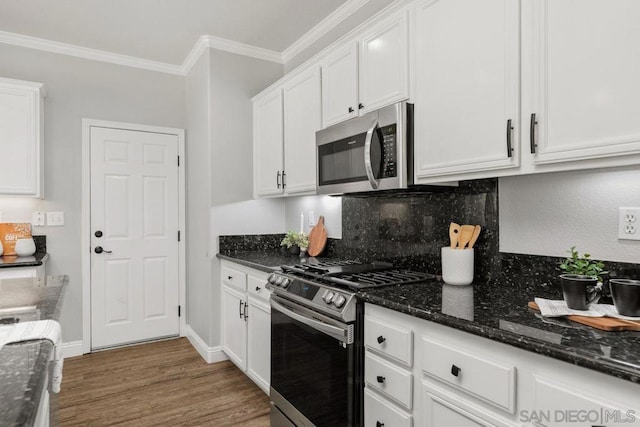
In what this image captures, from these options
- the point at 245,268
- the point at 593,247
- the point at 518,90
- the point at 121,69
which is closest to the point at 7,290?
the point at 245,268

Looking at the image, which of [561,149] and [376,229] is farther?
[376,229]

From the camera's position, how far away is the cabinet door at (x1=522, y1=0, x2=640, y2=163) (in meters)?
1.20

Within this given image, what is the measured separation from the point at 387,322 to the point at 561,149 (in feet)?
2.89

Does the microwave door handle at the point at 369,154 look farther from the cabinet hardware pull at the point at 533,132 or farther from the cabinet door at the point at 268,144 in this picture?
the cabinet door at the point at 268,144

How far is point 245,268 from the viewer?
2.91m

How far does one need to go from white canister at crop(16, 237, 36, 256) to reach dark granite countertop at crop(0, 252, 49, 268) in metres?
0.04

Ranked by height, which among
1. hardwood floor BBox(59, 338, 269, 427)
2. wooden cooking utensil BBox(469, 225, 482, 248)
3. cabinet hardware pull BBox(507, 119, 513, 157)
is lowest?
hardwood floor BBox(59, 338, 269, 427)

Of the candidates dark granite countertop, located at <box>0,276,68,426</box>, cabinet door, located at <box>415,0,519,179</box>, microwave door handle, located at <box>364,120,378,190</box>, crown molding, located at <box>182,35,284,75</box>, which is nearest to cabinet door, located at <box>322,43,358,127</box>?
microwave door handle, located at <box>364,120,378,190</box>

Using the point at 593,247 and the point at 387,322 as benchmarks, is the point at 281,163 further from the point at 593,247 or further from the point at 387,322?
the point at 593,247

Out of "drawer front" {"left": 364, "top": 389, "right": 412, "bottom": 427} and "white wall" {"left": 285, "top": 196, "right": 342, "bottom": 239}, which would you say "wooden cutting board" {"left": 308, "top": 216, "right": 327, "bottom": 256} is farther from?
"drawer front" {"left": 364, "top": 389, "right": 412, "bottom": 427}

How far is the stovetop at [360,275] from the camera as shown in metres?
1.88

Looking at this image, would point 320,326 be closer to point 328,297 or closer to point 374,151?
point 328,297

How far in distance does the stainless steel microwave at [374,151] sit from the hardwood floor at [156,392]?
158 centimetres

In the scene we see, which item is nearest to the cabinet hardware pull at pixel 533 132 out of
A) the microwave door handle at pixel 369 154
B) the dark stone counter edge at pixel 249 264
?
the microwave door handle at pixel 369 154
